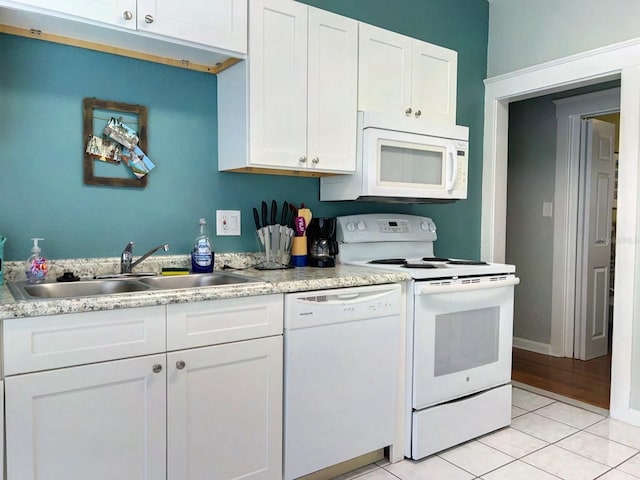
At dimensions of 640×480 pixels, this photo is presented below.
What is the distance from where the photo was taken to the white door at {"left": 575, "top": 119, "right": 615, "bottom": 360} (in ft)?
12.8

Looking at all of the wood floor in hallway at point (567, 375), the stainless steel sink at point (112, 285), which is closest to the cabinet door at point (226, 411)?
the stainless steel sink at point (112, 285)

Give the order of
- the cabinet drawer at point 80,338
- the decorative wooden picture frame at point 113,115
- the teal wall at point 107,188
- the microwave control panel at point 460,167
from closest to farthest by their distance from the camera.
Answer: the cabinet drawer at point 80,338, the teal wall at point 107,188, the decorative wooden picture frame at point 113,115, the microwave control panel at point 460,167

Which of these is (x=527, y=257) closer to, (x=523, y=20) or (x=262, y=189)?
(x=523, y=20)

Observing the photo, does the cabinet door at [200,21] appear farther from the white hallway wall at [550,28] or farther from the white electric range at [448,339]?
the white hallway wall at [550,28]

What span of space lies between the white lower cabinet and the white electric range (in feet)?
2.27

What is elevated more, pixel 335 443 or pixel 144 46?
pixel 144 46

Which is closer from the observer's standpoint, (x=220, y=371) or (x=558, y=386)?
(x=220, y=371)

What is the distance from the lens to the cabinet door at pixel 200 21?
1.79m

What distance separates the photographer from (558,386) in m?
3.29

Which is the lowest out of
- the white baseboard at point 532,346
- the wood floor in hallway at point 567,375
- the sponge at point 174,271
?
the wood floor in hallway at point 567,375

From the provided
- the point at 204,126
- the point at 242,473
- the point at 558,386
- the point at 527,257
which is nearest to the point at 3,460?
the point at 242,473

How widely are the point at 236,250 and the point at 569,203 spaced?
2814 millimetres

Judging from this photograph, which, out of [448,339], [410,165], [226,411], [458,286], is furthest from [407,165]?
[226,411]

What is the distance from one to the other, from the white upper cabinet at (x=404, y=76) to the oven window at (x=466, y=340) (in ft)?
3.47
